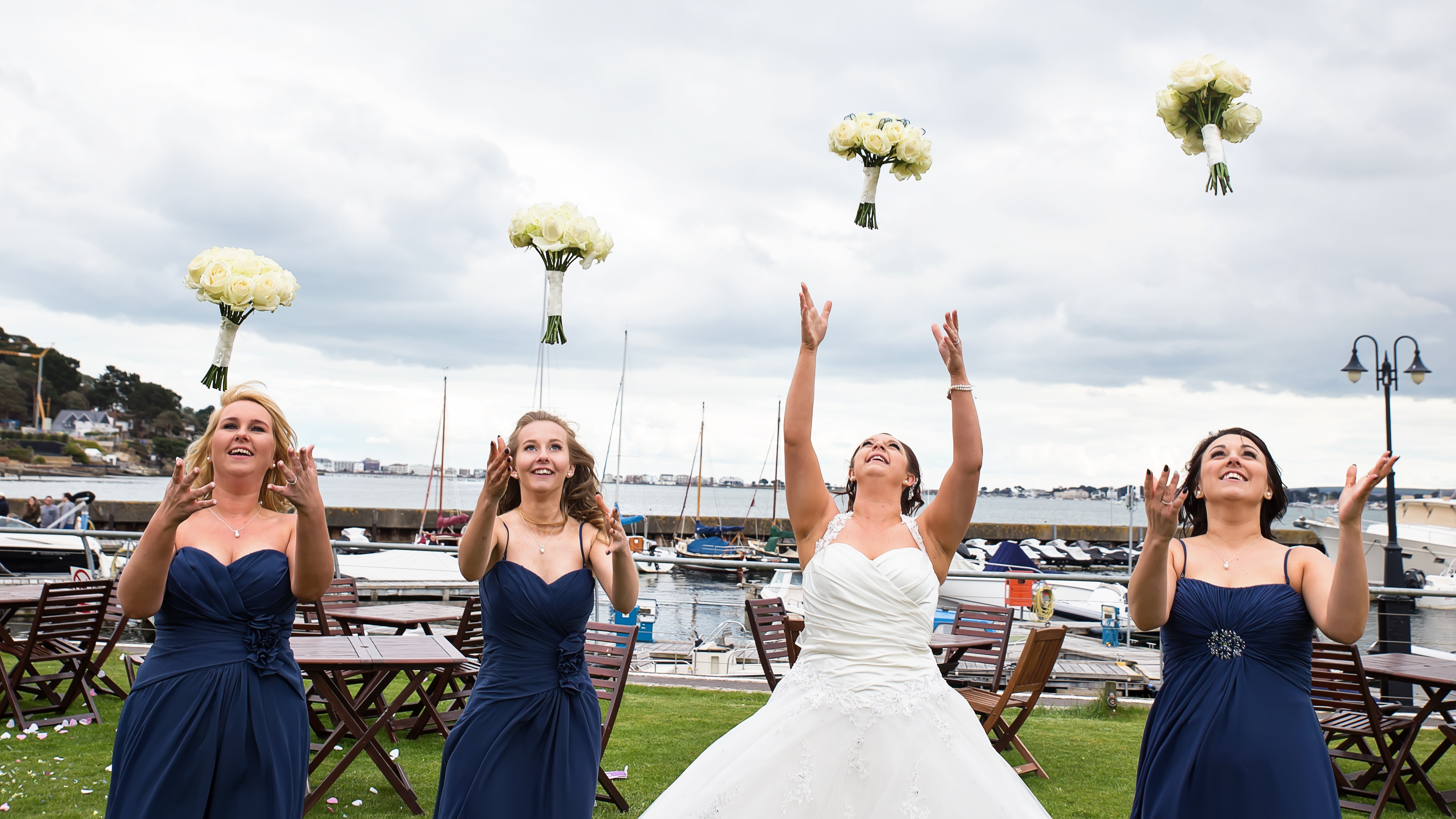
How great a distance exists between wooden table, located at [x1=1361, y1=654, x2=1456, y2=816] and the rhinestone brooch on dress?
128 inches

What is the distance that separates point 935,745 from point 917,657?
37 centimetres

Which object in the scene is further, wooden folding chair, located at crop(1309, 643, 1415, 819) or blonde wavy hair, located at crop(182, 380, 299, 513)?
wooden folding chair, located at crop(1309, 643, 1415, 819)

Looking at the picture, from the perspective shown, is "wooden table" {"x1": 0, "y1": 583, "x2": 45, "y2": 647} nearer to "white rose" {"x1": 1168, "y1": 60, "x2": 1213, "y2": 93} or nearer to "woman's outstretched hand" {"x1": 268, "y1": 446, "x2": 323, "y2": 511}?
"woman's outstretched hand" {"x1": 268, "y1": 446, "x2": 323, "y2": 511}

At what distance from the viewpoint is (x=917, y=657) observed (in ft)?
12.0

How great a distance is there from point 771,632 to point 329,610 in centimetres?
365

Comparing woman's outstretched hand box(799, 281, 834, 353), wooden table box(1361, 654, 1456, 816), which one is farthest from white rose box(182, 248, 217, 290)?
wooden table box(1361, 654, 1456, 816)

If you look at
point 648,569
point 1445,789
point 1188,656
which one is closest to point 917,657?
point 1188,656

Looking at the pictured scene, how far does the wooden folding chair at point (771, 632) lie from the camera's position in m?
7.37

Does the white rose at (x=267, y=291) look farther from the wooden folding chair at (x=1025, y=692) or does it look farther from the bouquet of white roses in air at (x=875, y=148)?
the wooden folding chair at (x=1025, y=692)

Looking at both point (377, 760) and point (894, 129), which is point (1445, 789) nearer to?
point (894, 129)

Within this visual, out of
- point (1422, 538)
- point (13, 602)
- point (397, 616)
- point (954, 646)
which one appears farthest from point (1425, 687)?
point (1422, 538)

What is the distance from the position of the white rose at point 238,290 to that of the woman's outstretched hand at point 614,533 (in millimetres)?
1772

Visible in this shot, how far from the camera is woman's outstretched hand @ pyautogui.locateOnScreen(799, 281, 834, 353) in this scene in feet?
13.2

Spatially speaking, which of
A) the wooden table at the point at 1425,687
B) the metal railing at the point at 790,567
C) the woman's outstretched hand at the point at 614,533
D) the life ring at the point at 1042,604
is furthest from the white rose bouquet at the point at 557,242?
the life ring at the point at 1042,604
